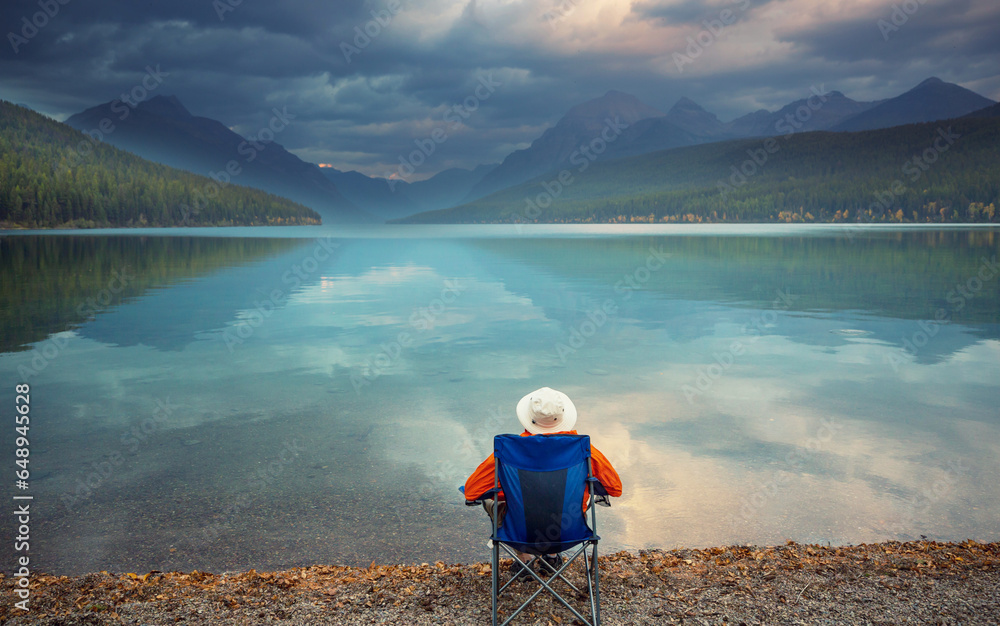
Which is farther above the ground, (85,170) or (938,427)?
(85,170)

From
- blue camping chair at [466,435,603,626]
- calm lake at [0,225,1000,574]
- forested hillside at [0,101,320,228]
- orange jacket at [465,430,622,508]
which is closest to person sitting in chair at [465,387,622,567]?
orange jacket at [465,430,622,508]

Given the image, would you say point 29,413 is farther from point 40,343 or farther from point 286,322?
point 286,322

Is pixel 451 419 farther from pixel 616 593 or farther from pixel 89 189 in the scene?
pixel 89 189

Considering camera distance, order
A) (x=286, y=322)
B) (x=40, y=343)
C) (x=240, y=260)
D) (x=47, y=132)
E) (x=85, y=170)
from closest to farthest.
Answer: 1. (x=40, y=343)
2. (x=286, y=322)
3. (x=240, y=260)
4. (x=85, y=170)
5. (x=47, y=132)

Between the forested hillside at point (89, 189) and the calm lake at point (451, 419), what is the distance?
126531 mm

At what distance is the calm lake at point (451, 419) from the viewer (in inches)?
237

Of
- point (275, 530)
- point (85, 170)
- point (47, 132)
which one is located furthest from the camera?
point (47, 132)

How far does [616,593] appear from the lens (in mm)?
4578

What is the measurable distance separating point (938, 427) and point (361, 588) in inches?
340

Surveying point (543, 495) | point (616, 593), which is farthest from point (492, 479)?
point (616, 593)

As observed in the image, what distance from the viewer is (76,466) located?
296 inches

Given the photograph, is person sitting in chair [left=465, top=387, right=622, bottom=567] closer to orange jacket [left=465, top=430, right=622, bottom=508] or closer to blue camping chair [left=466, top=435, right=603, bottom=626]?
orange jacket [left=465, top=430, right=622, bottom=508]

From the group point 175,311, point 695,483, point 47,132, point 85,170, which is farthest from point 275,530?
point 47,132

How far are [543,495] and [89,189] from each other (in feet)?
529
